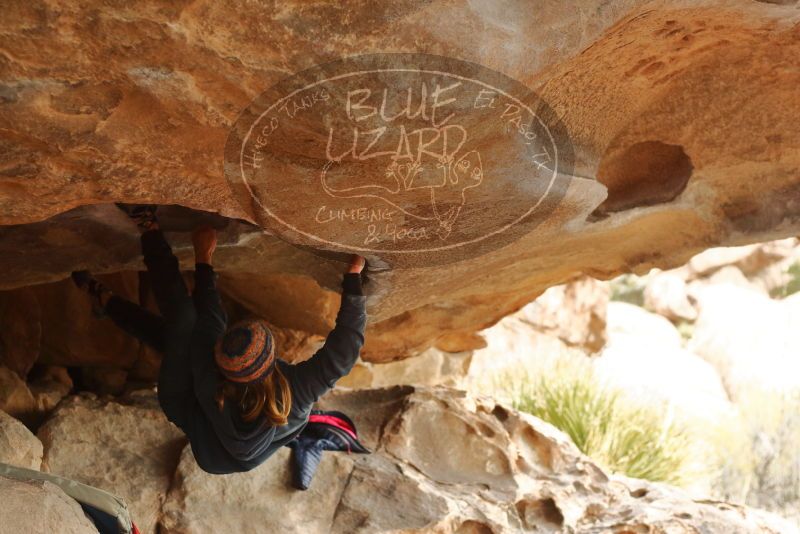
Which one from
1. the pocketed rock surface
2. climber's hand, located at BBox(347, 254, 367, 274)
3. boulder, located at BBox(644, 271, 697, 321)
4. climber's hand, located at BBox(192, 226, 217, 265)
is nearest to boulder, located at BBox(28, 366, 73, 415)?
the pocketed rock surface

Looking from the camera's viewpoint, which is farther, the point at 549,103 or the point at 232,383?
the point at 232,383

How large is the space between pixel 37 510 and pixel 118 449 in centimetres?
145

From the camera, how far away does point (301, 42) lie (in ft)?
7.07

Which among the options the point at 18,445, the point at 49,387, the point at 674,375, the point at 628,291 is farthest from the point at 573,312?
the point at 18,445

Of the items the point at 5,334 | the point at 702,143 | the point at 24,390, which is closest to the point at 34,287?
the point at 5,334

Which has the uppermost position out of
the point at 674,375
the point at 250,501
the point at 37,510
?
the point at 674,375

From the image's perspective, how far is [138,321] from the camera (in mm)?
3871

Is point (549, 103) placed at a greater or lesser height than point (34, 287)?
greater

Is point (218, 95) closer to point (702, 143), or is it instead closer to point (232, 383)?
point (232, 383)

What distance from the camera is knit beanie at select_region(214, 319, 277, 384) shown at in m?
3.00

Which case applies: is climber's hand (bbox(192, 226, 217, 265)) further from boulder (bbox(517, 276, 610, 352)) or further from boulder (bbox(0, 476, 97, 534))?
boulder (bbox(517, 276, 610, 352))

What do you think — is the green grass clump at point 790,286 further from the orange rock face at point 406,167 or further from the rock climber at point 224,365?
the rock climber at point 224,365

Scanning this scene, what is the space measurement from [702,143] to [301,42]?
89.8 inches

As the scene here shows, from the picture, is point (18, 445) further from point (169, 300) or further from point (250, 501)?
point (250, 501)
